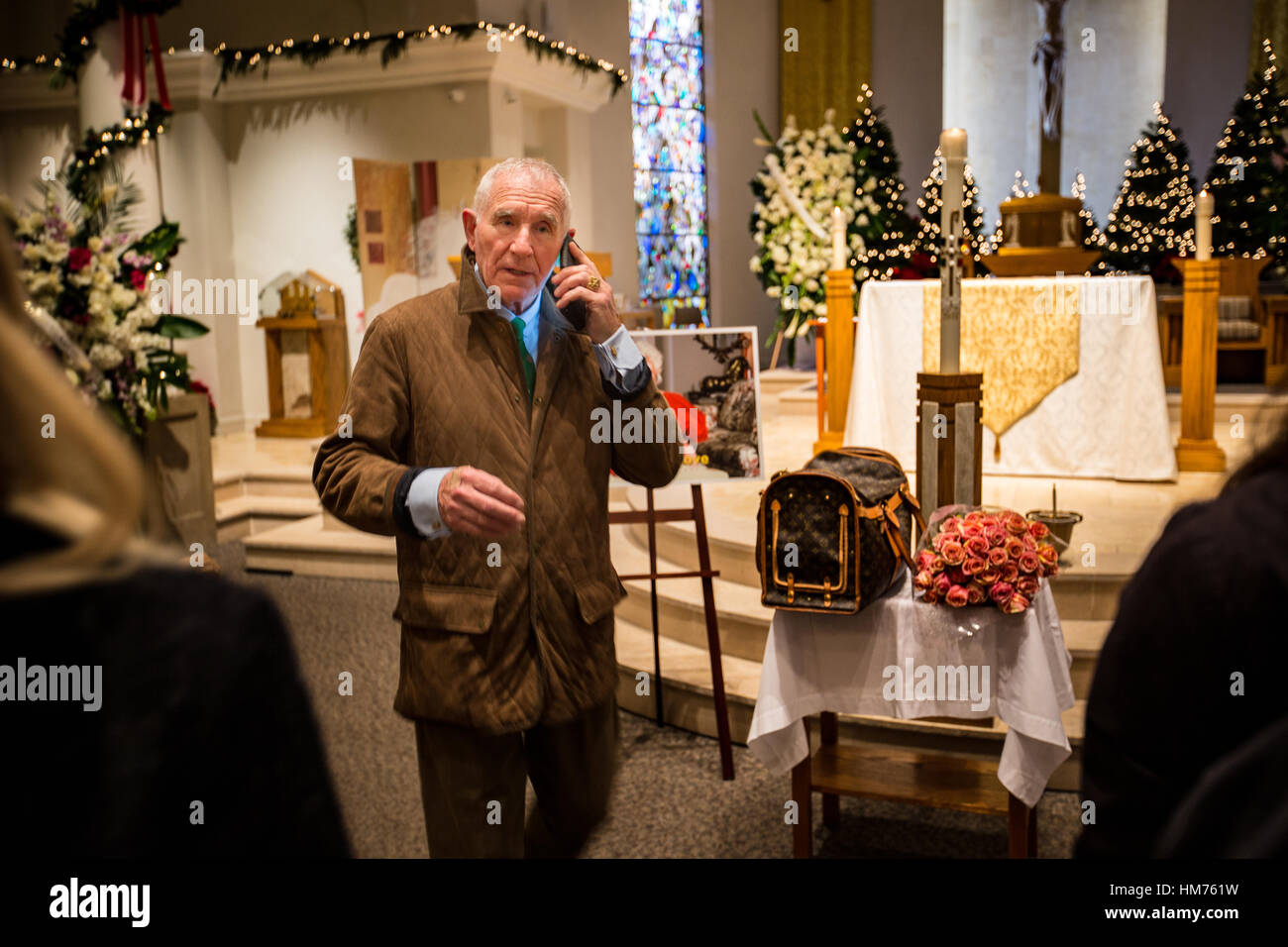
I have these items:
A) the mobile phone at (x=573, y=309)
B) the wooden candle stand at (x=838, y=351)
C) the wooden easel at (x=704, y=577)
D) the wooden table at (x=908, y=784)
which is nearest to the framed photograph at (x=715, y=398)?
the wooden easel at (x=704, y=577)

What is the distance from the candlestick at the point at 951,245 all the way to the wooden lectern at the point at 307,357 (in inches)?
245

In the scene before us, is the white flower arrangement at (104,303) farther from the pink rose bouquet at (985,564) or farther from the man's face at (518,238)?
the pink rose bouquet at (985,564)

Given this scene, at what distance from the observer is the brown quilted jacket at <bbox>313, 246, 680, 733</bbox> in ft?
6.83

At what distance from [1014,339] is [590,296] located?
174 inches

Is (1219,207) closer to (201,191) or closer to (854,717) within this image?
(854,717)

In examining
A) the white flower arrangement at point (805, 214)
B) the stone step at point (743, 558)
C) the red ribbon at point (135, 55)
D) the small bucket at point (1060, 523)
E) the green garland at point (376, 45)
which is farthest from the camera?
the white flower arrangement at point (805, 214)

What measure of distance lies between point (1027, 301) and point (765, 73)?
A: 26.3ft

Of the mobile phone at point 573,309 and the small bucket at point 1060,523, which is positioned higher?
the mobile phone at point 573,309

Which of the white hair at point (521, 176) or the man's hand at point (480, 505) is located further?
the white hair at point (521, 176)

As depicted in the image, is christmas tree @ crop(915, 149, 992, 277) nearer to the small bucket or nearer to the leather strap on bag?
the small bucket

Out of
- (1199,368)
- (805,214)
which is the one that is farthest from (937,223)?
(1199,368)

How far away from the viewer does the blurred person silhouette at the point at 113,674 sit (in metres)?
0.63

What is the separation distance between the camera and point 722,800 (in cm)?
354

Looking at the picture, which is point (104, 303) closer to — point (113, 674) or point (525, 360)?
Answer: point (525, 360)
